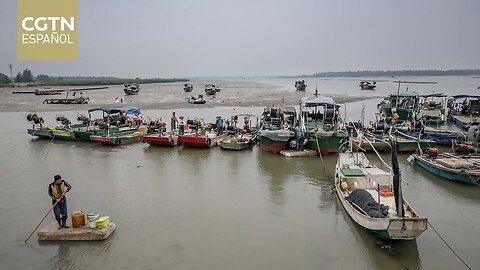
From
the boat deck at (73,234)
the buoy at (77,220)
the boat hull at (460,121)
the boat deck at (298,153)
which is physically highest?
the boat hull at (460,121)

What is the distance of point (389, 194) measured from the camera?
421 inches

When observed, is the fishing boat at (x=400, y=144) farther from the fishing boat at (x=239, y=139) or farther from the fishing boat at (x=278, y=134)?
the fishing boat at (x=239, y=139)

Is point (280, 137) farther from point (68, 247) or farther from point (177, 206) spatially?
point (68, 247)

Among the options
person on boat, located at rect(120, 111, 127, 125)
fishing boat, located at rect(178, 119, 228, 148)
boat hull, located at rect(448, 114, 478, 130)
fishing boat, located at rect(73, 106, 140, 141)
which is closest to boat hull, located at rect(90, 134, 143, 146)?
fishing boat, located at rect(73, 106, 140, 141)

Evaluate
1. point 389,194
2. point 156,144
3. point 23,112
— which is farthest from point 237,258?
point 23,112

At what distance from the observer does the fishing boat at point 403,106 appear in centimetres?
2861

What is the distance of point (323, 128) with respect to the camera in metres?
20.6

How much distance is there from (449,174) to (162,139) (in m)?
14.5

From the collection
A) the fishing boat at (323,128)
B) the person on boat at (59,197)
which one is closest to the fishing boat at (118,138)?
the fishing boat at (323,128)

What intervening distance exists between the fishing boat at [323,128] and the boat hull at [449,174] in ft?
14.0

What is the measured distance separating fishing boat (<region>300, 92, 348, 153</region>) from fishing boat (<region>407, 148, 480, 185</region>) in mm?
3850

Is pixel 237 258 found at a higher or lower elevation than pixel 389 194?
lower

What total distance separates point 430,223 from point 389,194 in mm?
1428

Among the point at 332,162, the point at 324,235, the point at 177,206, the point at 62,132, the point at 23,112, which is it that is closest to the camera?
the point at 324,235
